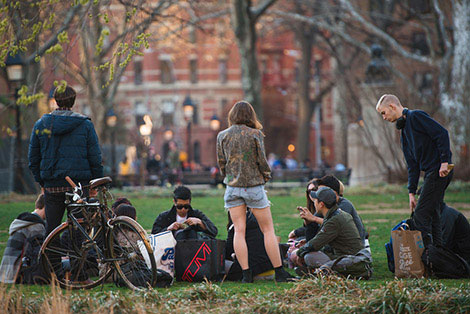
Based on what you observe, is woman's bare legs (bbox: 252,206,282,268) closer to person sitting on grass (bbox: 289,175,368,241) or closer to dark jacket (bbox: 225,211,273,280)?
dark jacket (bbox: 225,211,273,280)

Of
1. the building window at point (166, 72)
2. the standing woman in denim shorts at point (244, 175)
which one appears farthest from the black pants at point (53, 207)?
the building window at point (166, 72)

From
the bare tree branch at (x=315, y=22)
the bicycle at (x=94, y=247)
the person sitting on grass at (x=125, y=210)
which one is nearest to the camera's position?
the bicycle at (x=94, y=247)

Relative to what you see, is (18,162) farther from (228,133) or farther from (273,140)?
(273,140)

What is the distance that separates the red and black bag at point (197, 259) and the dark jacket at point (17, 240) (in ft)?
4.77

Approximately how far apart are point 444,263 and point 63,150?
3934 mm

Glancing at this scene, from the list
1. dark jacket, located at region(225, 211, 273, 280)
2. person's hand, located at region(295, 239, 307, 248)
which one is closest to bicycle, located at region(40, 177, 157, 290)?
dark jacket, located at region(225, 211, 273, 280)

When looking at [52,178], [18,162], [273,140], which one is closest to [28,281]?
[52,178]

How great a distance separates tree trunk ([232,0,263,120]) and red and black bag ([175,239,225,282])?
56.9ft

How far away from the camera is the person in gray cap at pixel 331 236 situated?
7543 mm

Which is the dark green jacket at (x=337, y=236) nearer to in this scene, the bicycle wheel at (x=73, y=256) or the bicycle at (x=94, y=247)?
the bicycle at (x=94, y=247)

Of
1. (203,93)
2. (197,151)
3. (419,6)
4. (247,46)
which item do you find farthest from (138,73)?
(247,46)

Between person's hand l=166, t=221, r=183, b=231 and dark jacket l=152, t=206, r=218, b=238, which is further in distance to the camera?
dark jacket l=152, t=206, r=218, b=238

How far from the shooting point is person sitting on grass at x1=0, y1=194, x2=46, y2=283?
7.55m

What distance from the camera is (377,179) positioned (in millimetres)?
26188
